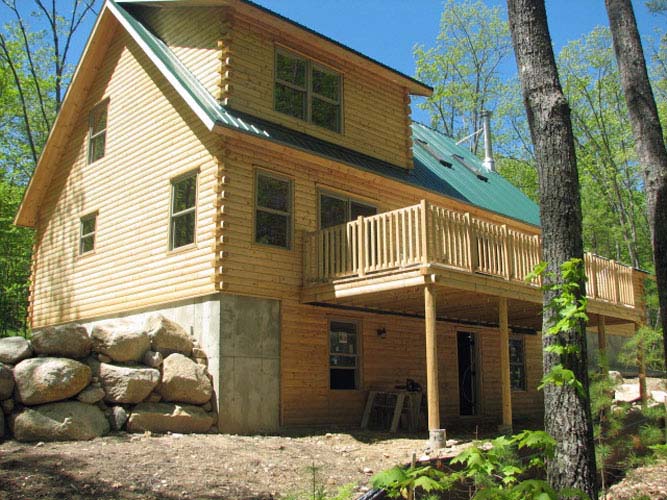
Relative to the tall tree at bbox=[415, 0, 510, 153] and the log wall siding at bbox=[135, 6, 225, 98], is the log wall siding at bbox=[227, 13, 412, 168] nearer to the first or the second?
the log wall siding at bbox=[135, 6, 225, 98]

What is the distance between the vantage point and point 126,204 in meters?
15.7

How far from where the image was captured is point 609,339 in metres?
30.6

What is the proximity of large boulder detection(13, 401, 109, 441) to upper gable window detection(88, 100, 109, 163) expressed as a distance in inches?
335

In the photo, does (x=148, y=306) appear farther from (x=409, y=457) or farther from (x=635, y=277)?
(x=635, y=277)

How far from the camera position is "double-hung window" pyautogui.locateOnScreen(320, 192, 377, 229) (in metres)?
14.7

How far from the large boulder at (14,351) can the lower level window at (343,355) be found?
5983 millimetres

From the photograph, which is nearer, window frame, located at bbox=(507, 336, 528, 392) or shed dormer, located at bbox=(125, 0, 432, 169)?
shed dormer, located at bbox=(125, 0, 432, 169)

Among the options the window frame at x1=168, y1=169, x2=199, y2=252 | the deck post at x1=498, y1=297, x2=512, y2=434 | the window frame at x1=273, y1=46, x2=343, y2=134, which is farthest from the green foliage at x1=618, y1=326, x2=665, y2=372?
the window frame at x1=273, y1=46, x2=343, y2=134

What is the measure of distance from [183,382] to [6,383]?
9.04 feet

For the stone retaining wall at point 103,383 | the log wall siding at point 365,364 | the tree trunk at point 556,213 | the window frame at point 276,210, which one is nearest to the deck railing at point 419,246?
the window frame at point 276,210

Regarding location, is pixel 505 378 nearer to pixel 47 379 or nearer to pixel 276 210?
pixel 276 210

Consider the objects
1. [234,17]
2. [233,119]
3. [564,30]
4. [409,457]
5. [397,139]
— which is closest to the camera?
[409,457]

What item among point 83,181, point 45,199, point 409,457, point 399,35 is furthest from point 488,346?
point 399,35

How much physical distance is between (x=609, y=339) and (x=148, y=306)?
23.4 meters
